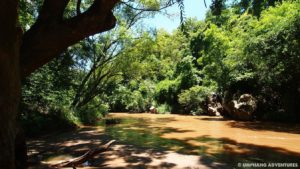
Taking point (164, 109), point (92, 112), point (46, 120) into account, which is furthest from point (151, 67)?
point (46, 120)

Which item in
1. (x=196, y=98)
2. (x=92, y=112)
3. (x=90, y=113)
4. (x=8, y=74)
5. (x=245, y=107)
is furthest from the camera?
(x=196, y=98)

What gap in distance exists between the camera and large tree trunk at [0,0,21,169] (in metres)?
2.88

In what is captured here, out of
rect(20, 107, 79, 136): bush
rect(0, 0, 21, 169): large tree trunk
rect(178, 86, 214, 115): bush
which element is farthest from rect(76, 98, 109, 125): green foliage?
rect(0, 0, 21, 169): large tree trunk

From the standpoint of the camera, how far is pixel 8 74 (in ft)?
9.87

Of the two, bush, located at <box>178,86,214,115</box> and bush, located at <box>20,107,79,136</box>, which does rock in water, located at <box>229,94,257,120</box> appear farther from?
bush, located at <box>20,107,79,136</box>

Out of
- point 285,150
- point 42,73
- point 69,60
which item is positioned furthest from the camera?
point 69,60

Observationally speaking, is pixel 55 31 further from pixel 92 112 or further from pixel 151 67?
pixel 151 67

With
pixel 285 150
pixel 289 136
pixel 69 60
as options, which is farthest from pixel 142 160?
pixel 69 60

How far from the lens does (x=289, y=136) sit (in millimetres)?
12000

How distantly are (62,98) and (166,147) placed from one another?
942 cm

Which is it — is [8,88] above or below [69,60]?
below

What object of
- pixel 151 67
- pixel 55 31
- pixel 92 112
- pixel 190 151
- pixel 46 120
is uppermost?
pixel 151 67

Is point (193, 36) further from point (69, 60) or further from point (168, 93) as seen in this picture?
point (69, 60)

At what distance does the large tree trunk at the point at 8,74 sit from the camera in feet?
9.46
